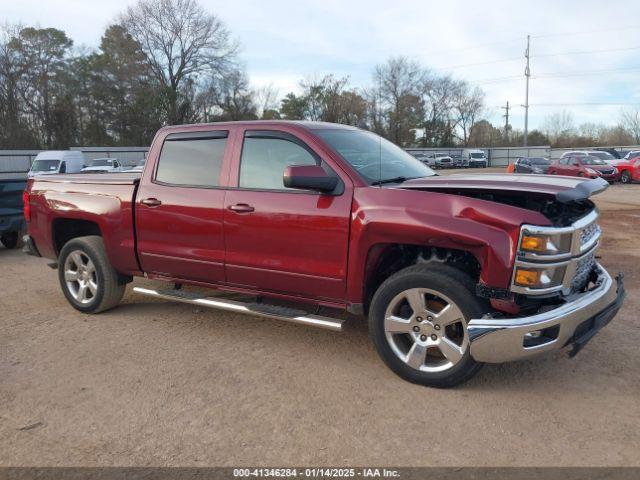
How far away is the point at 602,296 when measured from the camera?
3.61 meters

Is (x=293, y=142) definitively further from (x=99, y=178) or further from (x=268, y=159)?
(x=99, y=178)

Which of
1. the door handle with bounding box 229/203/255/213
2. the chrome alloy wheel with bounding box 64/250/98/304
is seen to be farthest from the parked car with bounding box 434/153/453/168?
the door handle with bounding box 229/203/255/213

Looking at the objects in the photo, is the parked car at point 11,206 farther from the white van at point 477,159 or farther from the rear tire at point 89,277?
the white van at point 477,159

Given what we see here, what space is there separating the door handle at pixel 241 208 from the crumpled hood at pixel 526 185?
124 cm

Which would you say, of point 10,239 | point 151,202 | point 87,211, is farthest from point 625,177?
point 87,211

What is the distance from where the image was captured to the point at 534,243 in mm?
3240

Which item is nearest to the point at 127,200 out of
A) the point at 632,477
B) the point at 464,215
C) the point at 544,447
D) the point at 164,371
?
the point at 164,371

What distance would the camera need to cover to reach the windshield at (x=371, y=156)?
418cm

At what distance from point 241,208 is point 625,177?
86.4ft

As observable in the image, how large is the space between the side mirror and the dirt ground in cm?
138

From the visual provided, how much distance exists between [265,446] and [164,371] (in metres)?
1.35

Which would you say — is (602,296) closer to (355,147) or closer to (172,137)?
(355,147)

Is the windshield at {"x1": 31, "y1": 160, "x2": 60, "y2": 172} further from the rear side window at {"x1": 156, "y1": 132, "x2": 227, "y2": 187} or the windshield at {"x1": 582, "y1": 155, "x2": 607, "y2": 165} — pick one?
the windshield at {"x1": 582, "y1": 155, "x2": 607, "y2": 165}

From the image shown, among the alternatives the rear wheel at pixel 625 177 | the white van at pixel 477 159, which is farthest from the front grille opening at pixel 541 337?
the white van at pixel 477 159
